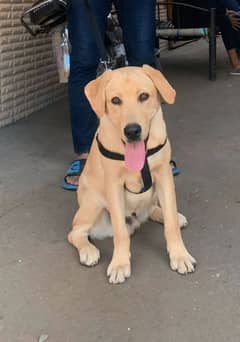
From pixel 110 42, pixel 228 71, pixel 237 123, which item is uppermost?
pixel 110 42

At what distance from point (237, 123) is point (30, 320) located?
3.12m

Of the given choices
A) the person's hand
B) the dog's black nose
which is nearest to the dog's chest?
the dog's black nose

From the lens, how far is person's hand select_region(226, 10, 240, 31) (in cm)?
670

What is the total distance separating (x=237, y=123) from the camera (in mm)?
4770

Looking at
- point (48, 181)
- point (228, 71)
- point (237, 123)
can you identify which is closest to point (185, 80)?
point (228, 71)

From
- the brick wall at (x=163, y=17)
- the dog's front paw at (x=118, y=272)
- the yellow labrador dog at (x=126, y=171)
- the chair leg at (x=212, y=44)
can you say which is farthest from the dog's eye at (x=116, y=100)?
the brick wall at (x=163, y=17)

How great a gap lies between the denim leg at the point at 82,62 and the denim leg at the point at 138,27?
0.12m

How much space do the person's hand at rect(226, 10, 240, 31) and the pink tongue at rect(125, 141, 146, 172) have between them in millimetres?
4907

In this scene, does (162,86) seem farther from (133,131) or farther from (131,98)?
(133,131)

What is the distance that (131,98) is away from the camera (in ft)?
7.34

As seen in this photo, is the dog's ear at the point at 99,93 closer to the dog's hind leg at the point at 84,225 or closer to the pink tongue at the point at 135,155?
the pink tongue at the point at 135,155

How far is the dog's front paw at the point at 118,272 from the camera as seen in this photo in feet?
7.75

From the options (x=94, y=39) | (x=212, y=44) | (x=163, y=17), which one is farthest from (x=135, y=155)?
(x=163, y=17)

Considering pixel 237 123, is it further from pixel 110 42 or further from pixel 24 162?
pixel 24 162
